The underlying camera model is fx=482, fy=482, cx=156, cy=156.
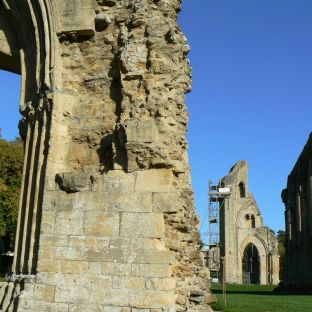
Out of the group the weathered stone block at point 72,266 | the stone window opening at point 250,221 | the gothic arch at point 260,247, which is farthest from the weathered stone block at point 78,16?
the stone window opening at point 250,221

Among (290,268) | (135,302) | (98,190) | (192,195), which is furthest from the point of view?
(290,268)

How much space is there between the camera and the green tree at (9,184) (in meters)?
26.2

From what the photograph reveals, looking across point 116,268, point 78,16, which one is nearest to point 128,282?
point 116,268

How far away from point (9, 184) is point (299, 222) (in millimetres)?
20642

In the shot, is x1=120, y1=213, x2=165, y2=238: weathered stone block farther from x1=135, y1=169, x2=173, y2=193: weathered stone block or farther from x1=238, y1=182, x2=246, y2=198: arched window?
x1=238, y1=182, x2=246, y2=198: arched window

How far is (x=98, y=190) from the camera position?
18.5 ft

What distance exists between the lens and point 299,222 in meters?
35.2

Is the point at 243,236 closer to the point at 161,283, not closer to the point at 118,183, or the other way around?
the point at 118,183

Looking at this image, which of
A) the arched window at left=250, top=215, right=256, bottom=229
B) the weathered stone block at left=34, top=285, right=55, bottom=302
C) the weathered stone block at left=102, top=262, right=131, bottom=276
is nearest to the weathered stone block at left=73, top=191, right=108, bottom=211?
the weathered stone block at left=102, top=262, right=131, bottom=276

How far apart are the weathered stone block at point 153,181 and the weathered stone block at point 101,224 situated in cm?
44

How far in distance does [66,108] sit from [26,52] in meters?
1.40

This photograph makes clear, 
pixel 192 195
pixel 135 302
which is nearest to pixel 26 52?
pixel 192 195

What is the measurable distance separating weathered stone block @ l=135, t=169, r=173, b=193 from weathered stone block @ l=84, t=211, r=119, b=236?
0.44 meters

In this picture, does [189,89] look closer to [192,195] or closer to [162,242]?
[192,195]
